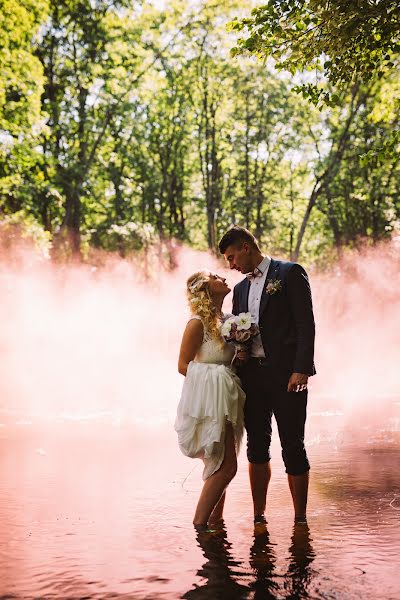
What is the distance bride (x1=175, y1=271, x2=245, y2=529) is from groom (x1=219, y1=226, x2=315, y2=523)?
6.2 inches

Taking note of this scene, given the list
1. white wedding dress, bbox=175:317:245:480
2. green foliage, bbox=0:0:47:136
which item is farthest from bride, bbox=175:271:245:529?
green foliage, bbox=0:0:47:136

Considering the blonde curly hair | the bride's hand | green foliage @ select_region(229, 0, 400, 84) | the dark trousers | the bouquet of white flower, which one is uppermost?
green foliage @ select_region(229, 0, 400, 84)

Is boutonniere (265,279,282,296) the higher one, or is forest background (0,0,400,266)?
forest background (0,0,400,266)

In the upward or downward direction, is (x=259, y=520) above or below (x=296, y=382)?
below

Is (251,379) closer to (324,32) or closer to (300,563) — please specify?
(300,563)

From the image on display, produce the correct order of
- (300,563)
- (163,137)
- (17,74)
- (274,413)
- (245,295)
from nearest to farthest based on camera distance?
(300,563) < (274,413) < (245,295) < (17,74) < (163,137)

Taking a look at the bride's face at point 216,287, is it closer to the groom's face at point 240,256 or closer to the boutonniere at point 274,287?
the groom's face at point 240,256

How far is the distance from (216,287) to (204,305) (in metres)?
0.17

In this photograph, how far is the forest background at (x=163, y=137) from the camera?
23625mm

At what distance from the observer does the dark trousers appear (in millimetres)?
5129

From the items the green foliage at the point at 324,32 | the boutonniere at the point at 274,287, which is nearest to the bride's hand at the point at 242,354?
the boutonniere at the point at 274,287

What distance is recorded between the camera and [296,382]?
16.3 feet

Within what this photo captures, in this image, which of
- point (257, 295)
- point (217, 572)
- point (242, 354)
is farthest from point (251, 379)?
point (217, 572)

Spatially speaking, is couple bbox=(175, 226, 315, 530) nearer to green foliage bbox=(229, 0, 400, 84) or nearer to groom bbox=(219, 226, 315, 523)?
groom bbox=(219, 226, 315, 523)
